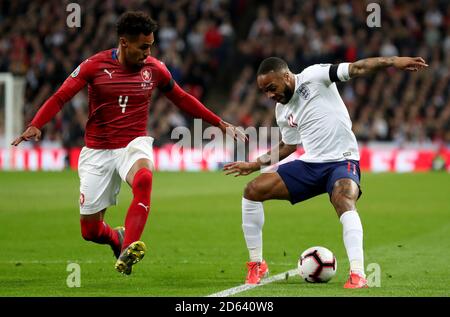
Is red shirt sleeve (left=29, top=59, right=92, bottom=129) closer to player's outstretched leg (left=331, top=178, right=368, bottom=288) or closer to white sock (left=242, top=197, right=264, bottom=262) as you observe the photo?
white sock (left=242, top=197, right=264, bottom=262)

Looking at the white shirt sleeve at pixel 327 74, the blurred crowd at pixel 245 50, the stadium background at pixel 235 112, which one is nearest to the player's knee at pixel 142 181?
the white shirt sleeve at pixel 327 74

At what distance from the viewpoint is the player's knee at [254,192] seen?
9.42 metres

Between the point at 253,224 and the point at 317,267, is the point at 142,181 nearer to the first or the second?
the point at 253,224

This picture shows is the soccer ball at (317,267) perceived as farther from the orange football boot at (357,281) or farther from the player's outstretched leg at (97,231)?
the player's outstretched leg at (97,231)

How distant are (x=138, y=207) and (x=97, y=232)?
1.13m

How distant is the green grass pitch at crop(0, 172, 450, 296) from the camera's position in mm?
9117

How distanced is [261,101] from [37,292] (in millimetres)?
20103

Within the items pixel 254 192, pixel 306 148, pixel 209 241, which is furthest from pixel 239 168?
pixel 209 241

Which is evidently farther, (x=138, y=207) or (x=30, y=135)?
(x=138, y=207)

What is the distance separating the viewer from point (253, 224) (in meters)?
9.59

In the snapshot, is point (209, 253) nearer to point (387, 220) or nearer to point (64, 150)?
point (387, 220)

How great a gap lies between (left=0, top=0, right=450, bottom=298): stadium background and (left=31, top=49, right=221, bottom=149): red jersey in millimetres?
2617

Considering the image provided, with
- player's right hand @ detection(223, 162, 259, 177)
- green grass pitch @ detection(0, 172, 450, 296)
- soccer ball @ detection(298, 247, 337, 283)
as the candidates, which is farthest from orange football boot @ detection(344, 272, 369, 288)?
player's right hand @ detection(223, 162, 259, 177)

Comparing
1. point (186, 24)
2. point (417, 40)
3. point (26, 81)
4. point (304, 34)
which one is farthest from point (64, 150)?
point (417, 40)
